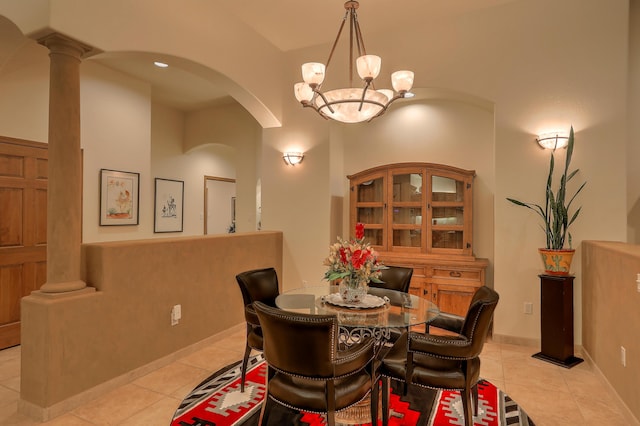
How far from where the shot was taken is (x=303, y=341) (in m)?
1.79

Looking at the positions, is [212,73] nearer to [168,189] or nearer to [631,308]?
[168,189]

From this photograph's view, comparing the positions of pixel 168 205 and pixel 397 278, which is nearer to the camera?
pixel 397 278

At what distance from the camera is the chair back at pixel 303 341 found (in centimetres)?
176

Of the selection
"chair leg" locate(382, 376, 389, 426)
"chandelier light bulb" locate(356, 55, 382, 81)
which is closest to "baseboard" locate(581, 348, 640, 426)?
"chair leg" locate(382, 376, 389, 426)

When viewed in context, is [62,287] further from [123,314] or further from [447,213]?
[447,213]

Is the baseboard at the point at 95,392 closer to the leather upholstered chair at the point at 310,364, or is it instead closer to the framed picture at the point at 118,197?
the leather upholstered chair at the point at 310,364

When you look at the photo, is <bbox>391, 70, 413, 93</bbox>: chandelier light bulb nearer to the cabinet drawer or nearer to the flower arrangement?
the flower arrangement

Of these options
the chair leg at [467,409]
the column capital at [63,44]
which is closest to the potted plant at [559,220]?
the chair leg at [467,409]

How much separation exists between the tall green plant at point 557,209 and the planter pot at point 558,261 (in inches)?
3.0

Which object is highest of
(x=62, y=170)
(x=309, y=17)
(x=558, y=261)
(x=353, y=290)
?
(x=309, y=17)

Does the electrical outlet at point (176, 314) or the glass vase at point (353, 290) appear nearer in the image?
the glass vase at point (353, 290)

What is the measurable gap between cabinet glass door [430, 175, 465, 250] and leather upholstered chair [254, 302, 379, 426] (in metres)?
2.56

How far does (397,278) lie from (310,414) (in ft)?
4.59

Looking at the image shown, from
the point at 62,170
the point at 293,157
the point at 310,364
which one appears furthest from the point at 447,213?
the point at 62,170
